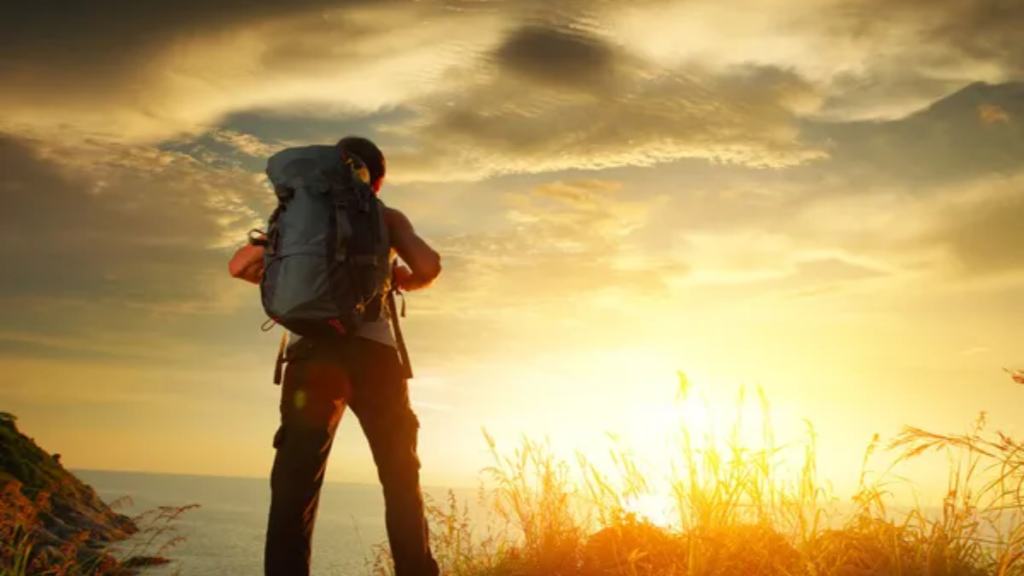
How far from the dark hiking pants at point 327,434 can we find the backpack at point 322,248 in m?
0.19

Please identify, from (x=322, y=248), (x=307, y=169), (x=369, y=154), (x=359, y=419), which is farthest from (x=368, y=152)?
(x=359, y=419)

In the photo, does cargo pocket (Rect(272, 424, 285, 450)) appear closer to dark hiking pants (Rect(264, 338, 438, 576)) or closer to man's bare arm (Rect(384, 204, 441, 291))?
dark hiking pants (Rect(264, 338, 438, 576))

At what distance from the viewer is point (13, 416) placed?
15266mm

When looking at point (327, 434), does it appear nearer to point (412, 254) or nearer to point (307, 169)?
point (412, 254)

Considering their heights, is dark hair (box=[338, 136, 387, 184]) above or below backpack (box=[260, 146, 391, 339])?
above

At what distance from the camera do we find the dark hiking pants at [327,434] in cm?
449

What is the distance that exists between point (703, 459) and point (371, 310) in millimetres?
2570

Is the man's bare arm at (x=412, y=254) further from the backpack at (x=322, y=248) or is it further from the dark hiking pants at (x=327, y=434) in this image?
the dark hiking pants at (x=327, y=434)

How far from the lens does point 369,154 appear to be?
5047 millimetres

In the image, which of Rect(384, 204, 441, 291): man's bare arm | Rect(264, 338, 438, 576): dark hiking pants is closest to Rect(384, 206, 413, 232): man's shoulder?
Rect(384, 204, 441, 291): man's bare arm

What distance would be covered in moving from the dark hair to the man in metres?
0.02

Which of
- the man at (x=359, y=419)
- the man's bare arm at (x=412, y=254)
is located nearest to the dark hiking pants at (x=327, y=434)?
the man at (x=359, y=419)

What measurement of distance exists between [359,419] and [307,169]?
1.43 m

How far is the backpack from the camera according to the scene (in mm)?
4438
